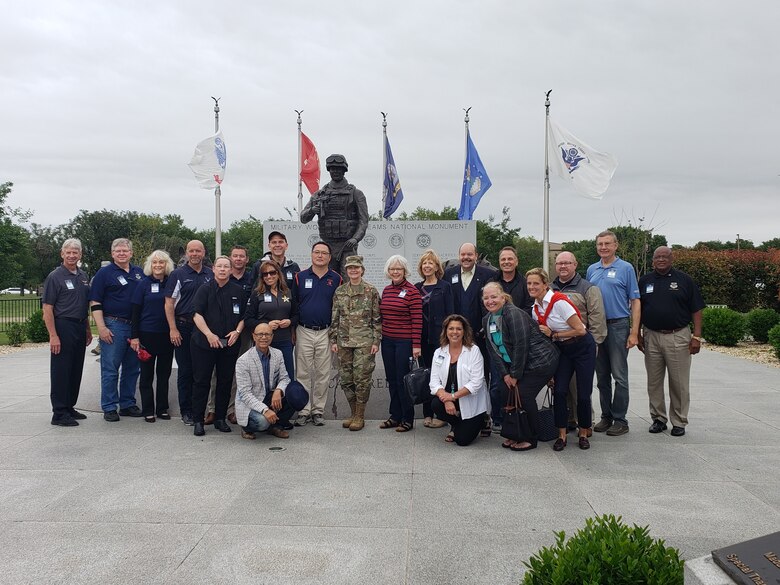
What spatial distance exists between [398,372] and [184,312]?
2.31 m

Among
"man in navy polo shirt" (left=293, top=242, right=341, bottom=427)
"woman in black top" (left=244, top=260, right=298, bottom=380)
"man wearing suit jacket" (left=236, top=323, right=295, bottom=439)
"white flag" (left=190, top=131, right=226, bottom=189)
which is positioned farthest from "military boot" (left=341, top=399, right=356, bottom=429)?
"white flag" (left=190, top=131, right=226, bottom=189)

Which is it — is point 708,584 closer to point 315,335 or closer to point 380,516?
point 380,516

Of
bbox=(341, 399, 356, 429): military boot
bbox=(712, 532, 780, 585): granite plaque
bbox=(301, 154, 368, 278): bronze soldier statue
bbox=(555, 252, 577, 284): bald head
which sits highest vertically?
bbox=(301, 154, 368, 278): bronze soldier statue

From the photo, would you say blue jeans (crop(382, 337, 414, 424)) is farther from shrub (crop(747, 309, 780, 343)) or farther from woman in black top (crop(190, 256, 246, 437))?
shrub (crop(747, 309, 780, 343))

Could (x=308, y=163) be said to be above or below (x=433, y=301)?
above

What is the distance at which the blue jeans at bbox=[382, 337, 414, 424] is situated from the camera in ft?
19.1

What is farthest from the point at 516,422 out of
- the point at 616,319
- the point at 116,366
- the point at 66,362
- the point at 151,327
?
the point at 66,362

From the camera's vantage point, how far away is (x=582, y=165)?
38.7 feet

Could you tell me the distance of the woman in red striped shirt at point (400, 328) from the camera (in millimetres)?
5766

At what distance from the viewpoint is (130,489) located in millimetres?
4242

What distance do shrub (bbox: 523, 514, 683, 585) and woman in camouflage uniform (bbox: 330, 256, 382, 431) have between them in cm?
376

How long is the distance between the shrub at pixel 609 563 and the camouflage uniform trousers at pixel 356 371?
12.3ft

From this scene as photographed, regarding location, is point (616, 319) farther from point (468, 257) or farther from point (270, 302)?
point (270, 302)

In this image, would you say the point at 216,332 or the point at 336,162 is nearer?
the point at 216,332
